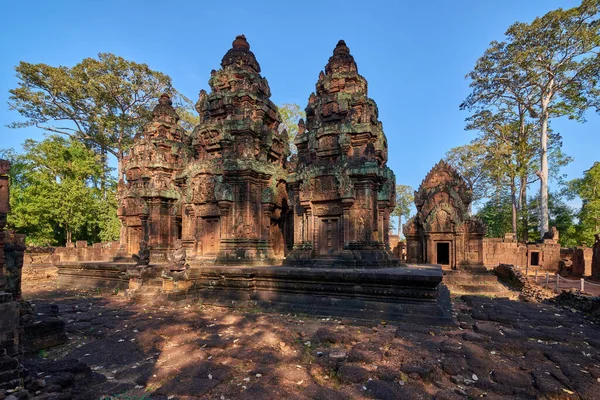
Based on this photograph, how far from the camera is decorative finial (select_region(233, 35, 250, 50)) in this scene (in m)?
→ 13.4

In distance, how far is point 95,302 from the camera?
30.9 feet

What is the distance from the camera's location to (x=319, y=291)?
8102 mm

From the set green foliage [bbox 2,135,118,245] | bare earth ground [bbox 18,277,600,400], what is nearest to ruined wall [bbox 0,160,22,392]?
bare earth ground [bbox 18,277,600,400]

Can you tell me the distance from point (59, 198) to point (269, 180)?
1978 cm

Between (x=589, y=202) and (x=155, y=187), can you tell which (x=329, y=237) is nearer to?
(x=155, y=187)

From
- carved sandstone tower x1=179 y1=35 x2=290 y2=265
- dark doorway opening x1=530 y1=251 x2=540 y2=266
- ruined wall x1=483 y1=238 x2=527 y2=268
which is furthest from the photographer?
ruined wall x1=483 y1=238 x2=527 y2=268

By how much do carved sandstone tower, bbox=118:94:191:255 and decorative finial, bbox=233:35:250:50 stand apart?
4.84 m

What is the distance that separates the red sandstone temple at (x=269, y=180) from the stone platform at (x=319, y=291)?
1.58 metres

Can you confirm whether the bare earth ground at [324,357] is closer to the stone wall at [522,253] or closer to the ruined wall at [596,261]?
the ruined wall at [596,261]

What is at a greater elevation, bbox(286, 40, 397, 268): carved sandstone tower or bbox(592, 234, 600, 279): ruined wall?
bbox(286, 40, 397, 268): carved sandstone tower

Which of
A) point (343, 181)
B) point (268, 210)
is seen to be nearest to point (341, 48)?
point (343, 181)

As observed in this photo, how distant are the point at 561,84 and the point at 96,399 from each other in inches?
1163

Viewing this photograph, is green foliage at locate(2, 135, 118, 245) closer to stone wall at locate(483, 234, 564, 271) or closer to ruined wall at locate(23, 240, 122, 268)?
ruined wall at locate(23, 240, 122, 268)

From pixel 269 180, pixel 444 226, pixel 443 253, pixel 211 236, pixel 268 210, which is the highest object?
pixel 269 180
